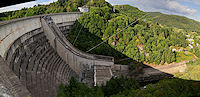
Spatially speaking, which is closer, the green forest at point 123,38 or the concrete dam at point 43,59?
the concrete dam at point 43,59

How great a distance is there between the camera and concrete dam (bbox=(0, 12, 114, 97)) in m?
7.97

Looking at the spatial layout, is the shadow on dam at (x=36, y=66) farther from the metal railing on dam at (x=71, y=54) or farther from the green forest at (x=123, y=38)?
the green forest at (x=123, y=38)

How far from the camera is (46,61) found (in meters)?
10.7

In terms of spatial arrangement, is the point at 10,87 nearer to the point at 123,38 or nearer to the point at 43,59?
the point at 43,59

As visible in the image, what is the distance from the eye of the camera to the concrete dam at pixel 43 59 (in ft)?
26.2

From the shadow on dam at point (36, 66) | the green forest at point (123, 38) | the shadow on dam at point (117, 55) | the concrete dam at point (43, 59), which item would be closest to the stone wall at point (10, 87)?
the shadow on dam at point (36, 66)

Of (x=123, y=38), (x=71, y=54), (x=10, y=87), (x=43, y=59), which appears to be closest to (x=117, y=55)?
(x=123, y=38)

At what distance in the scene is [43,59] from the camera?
1071 cm

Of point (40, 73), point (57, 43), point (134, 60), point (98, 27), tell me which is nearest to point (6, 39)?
point (40, 73)

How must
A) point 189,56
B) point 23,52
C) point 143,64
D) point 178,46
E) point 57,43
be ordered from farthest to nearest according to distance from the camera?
point 178,46 → point 189,56 → point 143,64 → point 57,43 → point 23,52

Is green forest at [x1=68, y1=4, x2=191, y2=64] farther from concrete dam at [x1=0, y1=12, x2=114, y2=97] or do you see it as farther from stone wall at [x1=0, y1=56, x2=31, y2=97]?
stone wall at [x1=0, y1=56, x2=31, y2=97]

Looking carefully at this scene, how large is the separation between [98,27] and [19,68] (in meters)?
14.1

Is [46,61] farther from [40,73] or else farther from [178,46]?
[178,46]

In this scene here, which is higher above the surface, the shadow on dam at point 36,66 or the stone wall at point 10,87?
the stone wall at point 10,87
